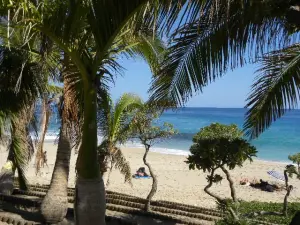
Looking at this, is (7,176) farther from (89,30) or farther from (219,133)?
(89,30)

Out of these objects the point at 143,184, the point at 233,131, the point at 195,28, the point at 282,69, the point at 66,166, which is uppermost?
the point at 195,28

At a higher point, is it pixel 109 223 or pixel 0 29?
pixel 0 29

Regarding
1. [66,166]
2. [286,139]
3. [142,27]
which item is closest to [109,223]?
[66,166]

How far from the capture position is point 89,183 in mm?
3635

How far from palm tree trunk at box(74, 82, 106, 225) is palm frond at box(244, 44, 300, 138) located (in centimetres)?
190

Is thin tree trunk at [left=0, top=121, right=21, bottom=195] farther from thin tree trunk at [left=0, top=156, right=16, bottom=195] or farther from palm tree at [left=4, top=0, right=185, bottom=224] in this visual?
palm tree at [left=4, top=0, right=185, bottom=224]

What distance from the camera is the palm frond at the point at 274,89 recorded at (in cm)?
412

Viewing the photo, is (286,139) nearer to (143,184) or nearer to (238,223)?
(143,184)

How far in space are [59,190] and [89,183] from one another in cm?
297

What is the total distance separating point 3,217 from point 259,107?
434 cm

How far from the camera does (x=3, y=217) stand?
608 cm

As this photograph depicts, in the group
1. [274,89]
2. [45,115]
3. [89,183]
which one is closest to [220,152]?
[274,89]

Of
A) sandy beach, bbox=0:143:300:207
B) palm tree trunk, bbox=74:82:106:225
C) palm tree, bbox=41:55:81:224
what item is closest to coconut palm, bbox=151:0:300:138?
palm tree trunk, bbox=74:82:106:225

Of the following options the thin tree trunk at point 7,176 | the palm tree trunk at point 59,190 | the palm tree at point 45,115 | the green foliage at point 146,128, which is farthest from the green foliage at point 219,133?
the thin tree trunk at point 7,176
